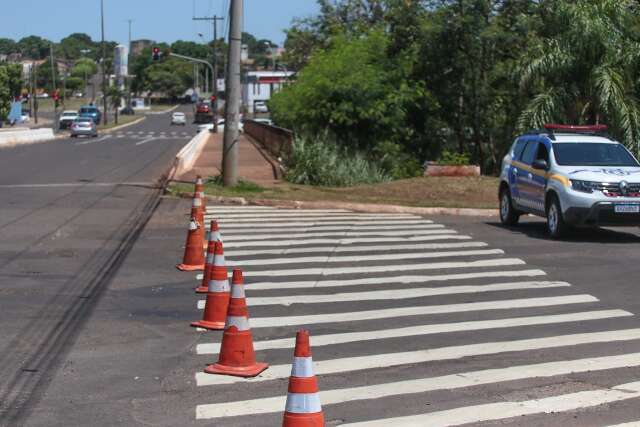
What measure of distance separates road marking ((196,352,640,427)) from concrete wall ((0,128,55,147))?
5121cm

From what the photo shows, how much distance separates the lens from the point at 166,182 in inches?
1071

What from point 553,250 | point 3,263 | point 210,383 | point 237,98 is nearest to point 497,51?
point 237,98

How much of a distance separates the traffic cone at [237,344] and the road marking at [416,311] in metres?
1.97

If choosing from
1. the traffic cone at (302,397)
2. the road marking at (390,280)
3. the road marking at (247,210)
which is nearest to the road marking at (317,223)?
the road marking at (247,210)

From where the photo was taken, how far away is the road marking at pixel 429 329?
9367mm

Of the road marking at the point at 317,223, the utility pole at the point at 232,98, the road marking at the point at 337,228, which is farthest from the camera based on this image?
the utility pole at the point at 232,98

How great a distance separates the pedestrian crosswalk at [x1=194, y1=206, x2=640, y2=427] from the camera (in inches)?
289

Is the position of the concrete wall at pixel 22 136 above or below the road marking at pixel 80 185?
below

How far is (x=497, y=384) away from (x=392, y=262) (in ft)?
21.7

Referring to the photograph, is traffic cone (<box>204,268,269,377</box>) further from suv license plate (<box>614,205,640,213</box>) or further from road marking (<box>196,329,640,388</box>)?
suv license plate (<box>614,205,640,213</box>)

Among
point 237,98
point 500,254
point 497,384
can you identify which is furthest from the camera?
point 237,98

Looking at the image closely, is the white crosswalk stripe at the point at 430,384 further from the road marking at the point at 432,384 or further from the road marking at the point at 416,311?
the road marking at the point at 416,311

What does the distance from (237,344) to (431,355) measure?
5.62 feet

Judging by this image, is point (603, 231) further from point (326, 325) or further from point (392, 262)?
point (326, 325)
